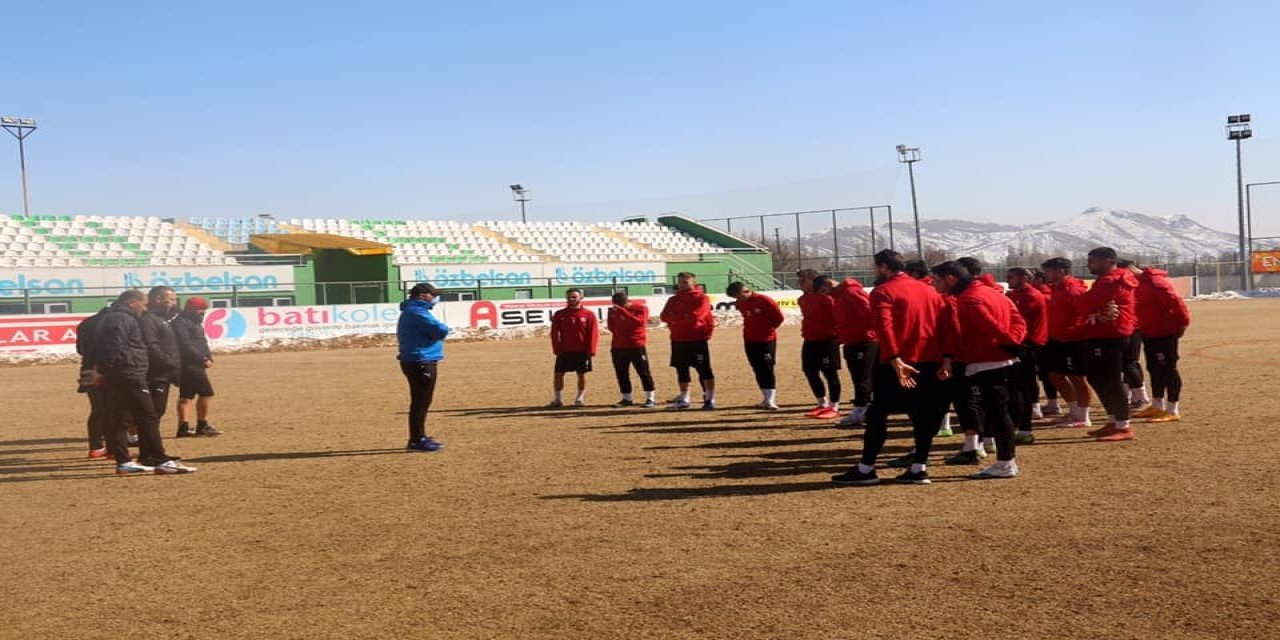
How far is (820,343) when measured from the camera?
521 inches

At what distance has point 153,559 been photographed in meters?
6.80

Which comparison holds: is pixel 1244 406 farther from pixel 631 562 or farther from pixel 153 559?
pixel 153 559

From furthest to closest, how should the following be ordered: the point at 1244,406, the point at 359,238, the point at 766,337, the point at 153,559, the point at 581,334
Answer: the point at 359,238
the point at 581,334
the point at 766,337
the point at 1244,406
the point at 153,559

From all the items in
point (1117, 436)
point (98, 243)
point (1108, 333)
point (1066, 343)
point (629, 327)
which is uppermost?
point (98, 243)

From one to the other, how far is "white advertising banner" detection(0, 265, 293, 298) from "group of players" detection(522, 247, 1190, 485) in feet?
75.9

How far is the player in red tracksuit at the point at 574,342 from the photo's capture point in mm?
15570

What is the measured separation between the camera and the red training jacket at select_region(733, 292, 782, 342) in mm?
13969

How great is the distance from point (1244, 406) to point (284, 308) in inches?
1087

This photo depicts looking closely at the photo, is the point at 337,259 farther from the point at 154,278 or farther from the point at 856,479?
the point at 856,479

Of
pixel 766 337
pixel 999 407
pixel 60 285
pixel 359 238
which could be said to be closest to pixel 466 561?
pixel 999 407

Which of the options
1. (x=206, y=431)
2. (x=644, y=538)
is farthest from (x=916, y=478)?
(x=206, y=431)

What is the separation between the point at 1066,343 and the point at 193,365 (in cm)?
974

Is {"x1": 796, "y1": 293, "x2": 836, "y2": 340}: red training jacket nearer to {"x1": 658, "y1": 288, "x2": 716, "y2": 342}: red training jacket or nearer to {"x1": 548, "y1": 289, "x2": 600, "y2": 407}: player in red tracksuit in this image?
{"x1": 658, "y1": 288, "x2": 716, "y2": 342}: red training jacket

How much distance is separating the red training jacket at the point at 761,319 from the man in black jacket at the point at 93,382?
7244 millimetres
